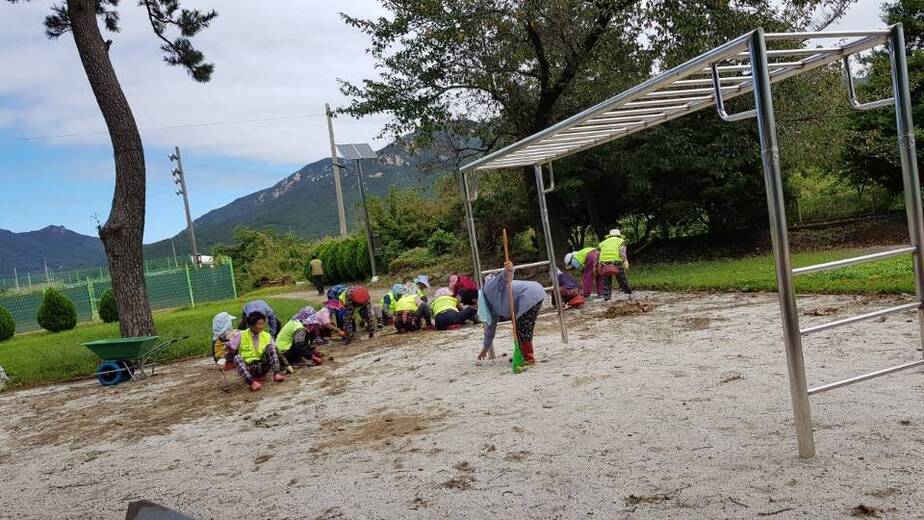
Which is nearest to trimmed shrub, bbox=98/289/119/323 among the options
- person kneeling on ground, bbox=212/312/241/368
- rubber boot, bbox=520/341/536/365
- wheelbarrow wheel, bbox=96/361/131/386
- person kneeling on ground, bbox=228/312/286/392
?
wheelbarrow wheel, bbox=96/361/131/386

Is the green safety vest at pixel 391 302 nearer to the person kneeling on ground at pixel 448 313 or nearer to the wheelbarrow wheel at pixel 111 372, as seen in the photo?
the person kneeling on ground at pixel 448 313

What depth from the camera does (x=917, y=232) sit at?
4.00 meters

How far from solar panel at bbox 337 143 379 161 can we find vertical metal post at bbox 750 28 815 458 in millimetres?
23681

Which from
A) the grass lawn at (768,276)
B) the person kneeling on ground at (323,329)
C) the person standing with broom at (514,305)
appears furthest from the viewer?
the person kneeling on ground at (323,329)

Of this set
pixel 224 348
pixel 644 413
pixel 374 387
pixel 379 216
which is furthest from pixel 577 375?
pixel 379 216

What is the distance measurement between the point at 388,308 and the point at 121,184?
18.9 feet

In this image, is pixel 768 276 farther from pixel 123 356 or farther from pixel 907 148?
pixel 123 356

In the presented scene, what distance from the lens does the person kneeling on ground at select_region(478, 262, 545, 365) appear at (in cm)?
712

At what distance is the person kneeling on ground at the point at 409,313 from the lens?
11.7 metres

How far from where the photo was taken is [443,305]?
11453mm

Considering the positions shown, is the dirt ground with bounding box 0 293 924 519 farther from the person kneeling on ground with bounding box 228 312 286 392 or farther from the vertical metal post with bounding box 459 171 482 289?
the vertical metal post with bounding box 459 171 482 289

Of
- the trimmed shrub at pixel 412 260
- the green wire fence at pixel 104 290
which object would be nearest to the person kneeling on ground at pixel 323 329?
the trimmed shrub at pixel 412 260

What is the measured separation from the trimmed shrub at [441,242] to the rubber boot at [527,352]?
1973 centimetres

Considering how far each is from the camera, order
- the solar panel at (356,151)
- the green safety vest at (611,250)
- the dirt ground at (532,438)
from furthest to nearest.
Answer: the solar panel at (356,151) < the green safety vest at (611,250) < the dirt ground at (532,438)
